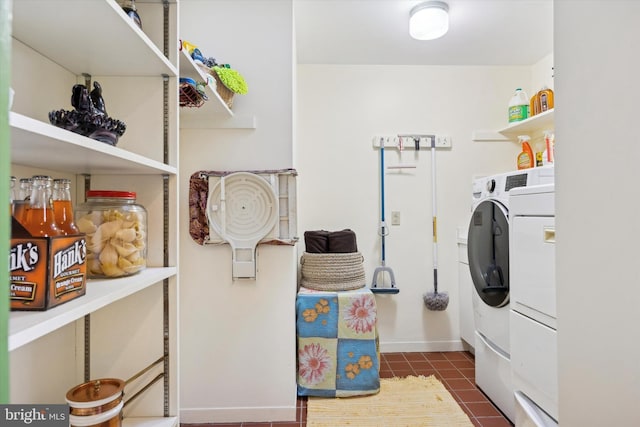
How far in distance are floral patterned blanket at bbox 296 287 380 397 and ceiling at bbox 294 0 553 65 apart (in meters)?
1.72

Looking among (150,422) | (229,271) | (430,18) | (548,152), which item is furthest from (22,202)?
(548,152)

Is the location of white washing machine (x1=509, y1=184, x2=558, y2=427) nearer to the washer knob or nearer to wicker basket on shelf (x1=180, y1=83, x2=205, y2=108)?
the washer knob

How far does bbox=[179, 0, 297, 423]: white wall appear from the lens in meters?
1.82

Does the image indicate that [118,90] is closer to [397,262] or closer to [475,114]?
[397,262]

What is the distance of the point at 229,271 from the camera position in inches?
71.9

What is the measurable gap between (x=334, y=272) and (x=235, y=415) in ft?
3.13

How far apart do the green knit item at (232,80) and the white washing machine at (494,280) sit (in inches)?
60.3

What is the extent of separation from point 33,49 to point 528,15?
2.51 metres

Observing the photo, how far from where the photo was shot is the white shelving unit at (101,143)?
2.04ft

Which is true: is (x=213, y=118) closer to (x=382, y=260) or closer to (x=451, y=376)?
(x=382, y=260)

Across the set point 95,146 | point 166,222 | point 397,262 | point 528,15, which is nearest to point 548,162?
point 528,15

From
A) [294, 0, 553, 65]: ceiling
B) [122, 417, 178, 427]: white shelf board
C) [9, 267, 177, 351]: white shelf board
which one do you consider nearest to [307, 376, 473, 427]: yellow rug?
[122, 417, 178, 427]: white shelf board

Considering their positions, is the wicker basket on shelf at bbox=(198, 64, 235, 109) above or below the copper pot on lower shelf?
above

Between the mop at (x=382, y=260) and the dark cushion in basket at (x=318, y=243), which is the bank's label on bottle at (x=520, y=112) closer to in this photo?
the mop at (x=382, y=260)
